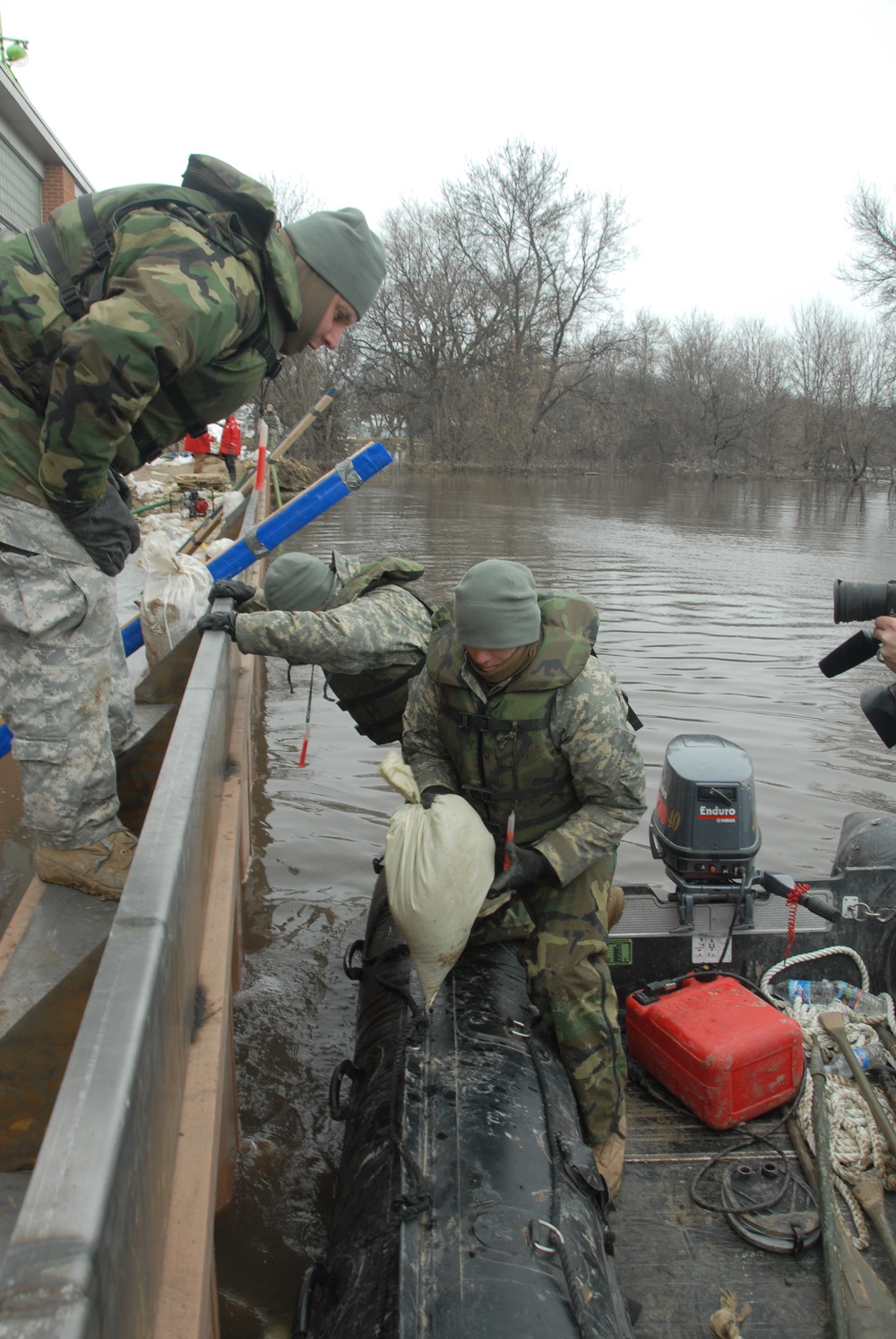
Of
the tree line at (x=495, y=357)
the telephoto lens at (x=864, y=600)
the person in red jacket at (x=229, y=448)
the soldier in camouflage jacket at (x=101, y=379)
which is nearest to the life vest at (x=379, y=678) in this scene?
the soldier in camouflage jacket at (x=101, y=379)

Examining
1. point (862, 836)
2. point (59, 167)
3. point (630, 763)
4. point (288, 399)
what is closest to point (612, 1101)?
point (630, 763)

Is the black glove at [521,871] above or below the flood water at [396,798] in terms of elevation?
above

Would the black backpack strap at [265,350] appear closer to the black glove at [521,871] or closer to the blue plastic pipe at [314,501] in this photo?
the black glove at [521,871]

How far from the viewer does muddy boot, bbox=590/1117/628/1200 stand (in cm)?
284

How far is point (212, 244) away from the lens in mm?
2240

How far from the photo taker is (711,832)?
11.9 ft

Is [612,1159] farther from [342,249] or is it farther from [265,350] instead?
[342,249]

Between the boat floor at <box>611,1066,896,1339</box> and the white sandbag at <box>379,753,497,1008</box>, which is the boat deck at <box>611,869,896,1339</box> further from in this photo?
the white sandbag at <box>379,753,497,1008</box>

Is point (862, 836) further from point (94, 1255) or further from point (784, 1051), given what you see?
point (94, 1255)

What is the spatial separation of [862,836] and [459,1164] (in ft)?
8.93

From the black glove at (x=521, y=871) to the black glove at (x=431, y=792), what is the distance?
0.88 ft

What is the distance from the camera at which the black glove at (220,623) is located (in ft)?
11.9

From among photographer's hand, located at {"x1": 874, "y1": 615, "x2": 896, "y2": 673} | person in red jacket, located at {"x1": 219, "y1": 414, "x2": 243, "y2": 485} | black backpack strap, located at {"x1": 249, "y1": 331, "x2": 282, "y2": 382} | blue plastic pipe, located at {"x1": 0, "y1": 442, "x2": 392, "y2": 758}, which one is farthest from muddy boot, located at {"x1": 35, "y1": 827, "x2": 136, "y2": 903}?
person in red jacket, located at {"x1": 219, "y1": 414, "x2": 243, "y2": 485}

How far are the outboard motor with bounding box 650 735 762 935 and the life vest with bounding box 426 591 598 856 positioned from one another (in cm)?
67
